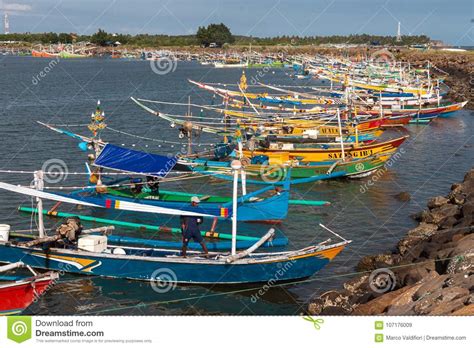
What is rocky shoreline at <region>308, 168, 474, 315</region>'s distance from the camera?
40.5 ft

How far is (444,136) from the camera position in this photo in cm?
4391

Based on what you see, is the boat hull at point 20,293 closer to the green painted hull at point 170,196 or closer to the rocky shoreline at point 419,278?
the rocky shoreline at point 419,278

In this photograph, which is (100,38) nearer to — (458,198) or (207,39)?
(207,39)

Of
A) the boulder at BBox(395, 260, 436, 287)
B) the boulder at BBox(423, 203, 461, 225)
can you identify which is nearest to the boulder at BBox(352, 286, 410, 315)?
the boulder at BBox(395, 260, 436, 287)

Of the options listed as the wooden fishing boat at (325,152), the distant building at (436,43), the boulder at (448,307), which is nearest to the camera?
the boulder at (448,307)

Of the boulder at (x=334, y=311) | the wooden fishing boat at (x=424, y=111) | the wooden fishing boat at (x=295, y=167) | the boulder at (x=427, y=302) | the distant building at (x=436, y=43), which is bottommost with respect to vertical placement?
the boulder at (x=334, y=311)

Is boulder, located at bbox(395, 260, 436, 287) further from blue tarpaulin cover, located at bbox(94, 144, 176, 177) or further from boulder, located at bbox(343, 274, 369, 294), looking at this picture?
blue tarpaulin cover, located at bbox(94, 144, 176, 177)

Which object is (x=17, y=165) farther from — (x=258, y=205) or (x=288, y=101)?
(x=288, y=101)

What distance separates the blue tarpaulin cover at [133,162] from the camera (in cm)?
2052

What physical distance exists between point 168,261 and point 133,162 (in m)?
5.79

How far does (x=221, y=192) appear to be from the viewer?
26.8 meters

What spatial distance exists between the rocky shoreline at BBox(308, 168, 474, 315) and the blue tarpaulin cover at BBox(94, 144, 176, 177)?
6.96 meters

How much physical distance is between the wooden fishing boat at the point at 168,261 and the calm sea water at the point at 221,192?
1.24 ft

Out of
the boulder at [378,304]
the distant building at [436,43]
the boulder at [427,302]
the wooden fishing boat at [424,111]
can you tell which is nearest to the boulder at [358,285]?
the boulder at [378,304]
